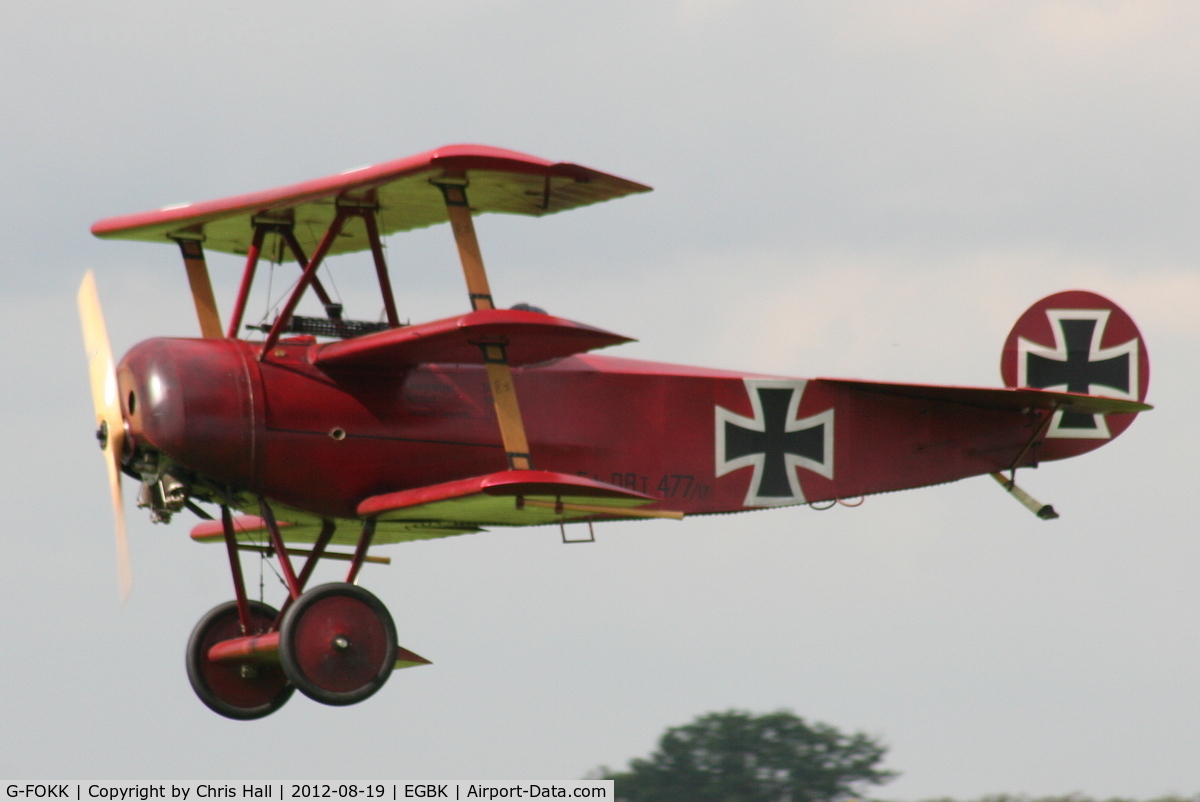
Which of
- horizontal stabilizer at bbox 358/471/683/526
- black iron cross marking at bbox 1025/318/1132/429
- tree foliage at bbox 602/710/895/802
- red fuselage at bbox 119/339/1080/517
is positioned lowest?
tree foliage at bbox 602/710/895/802

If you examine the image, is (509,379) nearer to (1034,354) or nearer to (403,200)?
(403,200)

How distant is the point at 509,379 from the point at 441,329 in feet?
2.26

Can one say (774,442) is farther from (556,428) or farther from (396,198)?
(396,198)

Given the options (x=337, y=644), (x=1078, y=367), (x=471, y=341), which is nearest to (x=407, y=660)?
(x=337, y=644)

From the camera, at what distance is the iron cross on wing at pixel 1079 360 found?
18.7 metres

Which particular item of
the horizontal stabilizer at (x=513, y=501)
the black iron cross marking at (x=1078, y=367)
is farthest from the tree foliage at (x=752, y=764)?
the horizontal stabilizer at (x=513, y=501)

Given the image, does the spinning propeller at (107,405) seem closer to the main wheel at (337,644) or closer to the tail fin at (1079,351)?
the main wheel at (337,644)

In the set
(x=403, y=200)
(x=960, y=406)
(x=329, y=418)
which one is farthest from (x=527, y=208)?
(x=960, y=406)

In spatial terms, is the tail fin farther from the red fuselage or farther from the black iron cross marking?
the red fuselage

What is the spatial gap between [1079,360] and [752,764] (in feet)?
28.8

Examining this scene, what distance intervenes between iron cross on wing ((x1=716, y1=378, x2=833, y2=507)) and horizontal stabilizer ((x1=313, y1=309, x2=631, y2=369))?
2.48 meters

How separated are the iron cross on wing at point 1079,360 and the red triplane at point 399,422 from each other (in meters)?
1.15

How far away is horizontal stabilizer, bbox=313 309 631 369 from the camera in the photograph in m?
13.7

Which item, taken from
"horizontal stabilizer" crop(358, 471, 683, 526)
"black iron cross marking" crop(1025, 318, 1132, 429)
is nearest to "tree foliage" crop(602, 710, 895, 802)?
"black iron cross marking" crop(1025, 318, 1132, 429)
